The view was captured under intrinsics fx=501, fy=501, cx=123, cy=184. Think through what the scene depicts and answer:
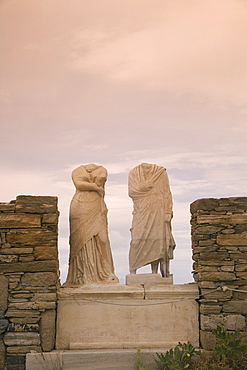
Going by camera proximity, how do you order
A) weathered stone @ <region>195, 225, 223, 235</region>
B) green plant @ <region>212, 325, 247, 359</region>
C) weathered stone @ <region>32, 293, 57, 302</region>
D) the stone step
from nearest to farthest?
green plant @ <region>212, 325, 247, 359</region> < the stone step < weathered stone @ <region>32, 293, 57, 302</region> < weathered stone @ <region>195, 225, 223, 235</region>

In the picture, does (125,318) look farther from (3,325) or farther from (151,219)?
(3,325)

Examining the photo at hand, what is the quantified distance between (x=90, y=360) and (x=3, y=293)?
1551 mm

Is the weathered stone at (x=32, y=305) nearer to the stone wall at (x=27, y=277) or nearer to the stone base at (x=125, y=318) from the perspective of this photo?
the stone wall at (x=27, y=277)

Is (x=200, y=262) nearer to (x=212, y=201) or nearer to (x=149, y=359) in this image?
(x=212, y=201)

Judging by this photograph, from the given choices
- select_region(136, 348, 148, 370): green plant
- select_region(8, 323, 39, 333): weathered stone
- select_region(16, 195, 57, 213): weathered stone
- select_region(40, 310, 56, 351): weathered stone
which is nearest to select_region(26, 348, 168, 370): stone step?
select_region(136, 348, 148, 370): green plant

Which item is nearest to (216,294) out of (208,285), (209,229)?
(208,285)

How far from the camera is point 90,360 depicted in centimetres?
703

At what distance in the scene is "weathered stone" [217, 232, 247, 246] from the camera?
24.4ft

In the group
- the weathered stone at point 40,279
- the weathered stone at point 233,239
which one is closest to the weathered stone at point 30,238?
the weathered stone at point 40,279

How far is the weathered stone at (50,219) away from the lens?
7.35 meters

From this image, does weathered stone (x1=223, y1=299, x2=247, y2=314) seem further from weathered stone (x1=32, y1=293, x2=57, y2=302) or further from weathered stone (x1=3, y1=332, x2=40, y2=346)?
weathered stone (x1=3, y1=332, x2=40, y2=346)

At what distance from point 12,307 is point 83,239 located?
1.57 meters

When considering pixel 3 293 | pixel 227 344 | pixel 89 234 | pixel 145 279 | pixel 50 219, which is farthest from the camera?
pixel 89 234

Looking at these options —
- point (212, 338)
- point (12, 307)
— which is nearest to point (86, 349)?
point (12, 307)
